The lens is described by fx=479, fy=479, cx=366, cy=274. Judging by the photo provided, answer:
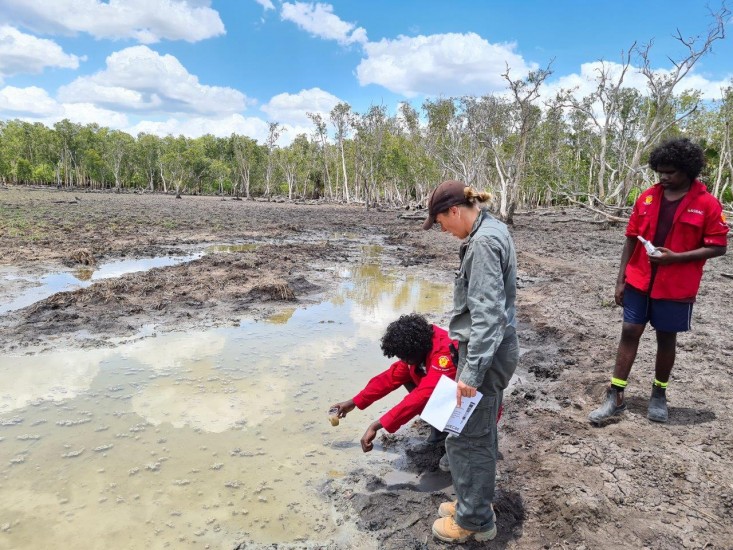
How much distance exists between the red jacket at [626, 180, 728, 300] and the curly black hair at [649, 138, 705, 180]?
5.3 inches

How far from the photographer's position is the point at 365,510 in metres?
2.95

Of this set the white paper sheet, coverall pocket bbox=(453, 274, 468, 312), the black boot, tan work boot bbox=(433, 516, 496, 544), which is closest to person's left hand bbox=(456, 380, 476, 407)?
the white paper sheet

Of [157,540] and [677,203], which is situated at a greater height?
[677,203]

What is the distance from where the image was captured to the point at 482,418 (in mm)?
2365

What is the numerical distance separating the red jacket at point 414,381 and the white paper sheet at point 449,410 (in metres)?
0.48

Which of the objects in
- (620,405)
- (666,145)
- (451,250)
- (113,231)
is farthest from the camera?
(113,231)

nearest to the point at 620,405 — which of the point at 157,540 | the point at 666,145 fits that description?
the point at 666,145

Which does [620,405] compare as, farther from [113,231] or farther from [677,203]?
[113,231]

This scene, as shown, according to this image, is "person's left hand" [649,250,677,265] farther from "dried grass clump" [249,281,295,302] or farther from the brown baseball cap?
"dried grass clump" [249,281,295,302]

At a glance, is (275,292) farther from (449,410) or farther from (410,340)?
(449,410)

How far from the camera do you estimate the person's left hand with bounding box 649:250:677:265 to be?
124 inches

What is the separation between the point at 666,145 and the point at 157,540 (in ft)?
13.0

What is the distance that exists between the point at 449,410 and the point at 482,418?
19 centimetres

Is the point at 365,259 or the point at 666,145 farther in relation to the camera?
the point at 365,259
